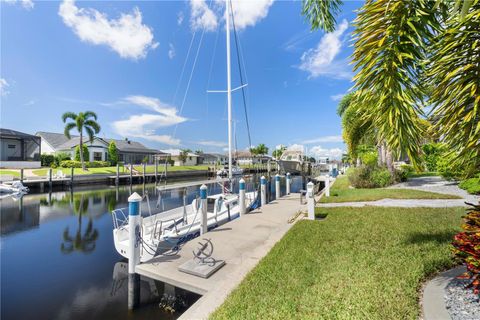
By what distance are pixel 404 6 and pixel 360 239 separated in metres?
5.50

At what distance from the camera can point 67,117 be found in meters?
37.9

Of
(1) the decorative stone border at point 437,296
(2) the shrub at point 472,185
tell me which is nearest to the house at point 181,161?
(2) the shrub at point 472,185

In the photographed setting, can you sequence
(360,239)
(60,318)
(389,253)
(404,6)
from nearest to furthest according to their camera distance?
1. (404,6)
2. (389,253)
3. (60,318)
4. (360,239)

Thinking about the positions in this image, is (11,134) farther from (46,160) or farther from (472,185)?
(472,185)

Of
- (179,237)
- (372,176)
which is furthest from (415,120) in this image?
(372,176)

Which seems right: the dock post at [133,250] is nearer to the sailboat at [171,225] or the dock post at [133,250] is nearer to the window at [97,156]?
the sailboat at [171,225]

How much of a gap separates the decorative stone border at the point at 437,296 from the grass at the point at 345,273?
12 cm

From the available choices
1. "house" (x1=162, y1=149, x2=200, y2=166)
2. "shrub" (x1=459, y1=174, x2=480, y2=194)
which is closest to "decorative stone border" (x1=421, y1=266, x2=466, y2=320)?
"shrub" (x1=459, y1=174, x2=480, y2=194)

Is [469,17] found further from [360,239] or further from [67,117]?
[67,117]

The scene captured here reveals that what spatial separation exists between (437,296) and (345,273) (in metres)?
1.33

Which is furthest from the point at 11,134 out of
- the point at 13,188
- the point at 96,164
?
the point at 13,188

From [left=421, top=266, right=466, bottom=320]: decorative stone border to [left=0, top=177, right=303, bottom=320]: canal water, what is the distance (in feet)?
15.1

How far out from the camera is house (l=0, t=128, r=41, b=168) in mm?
36000

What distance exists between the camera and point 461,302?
3461mm
